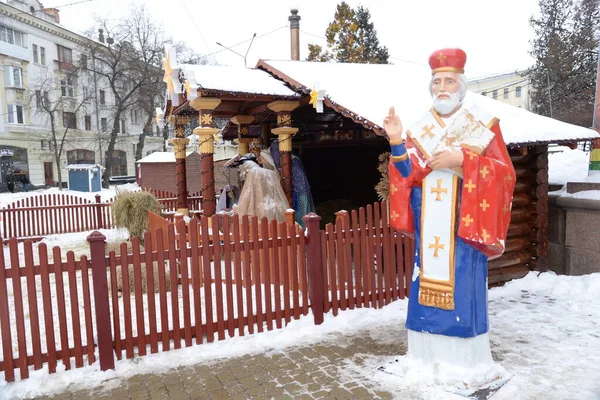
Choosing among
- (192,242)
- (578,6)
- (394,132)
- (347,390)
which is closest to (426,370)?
(347,390)

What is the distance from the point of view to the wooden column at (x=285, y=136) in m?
8.04

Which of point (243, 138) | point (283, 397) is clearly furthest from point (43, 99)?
point (283, 397)

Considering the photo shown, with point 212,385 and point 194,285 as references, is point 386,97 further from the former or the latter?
point 212,385

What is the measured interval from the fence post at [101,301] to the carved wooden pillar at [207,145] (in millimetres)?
3419

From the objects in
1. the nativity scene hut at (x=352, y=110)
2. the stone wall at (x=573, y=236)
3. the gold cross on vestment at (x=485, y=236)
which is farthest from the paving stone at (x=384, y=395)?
the stone wall at (x=573, y=236)

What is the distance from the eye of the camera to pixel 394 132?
3.86 m

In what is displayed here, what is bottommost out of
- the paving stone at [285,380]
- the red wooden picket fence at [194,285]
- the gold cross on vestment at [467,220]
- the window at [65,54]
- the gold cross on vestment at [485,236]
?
the paving stone at [285,380]

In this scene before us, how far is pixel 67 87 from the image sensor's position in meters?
38.2

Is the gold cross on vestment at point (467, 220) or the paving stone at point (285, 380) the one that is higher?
the gold cross on vestment at point (467, 220)

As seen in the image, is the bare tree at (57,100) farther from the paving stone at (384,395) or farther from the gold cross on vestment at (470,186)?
the gold cross on vestment at (470,186)

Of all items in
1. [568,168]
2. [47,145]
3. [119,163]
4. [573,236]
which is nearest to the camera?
[573,236]

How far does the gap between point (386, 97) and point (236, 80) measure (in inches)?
93.2

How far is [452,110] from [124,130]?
141ft

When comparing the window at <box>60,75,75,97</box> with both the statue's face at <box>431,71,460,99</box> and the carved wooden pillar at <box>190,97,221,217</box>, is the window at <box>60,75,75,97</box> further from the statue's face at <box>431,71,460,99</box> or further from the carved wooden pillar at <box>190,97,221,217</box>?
the statue's face at <box>431,71,460,99</box>
